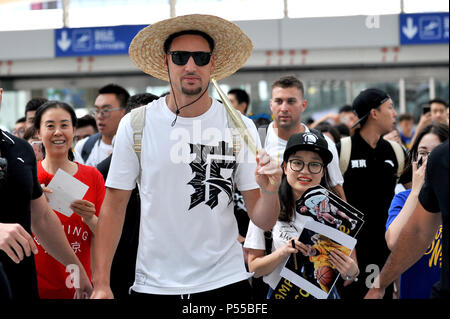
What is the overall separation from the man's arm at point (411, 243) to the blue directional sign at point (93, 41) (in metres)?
10.2

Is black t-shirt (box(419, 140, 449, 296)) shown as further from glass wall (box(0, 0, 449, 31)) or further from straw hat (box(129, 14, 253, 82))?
glass wall (box(0, 0, 449, 31))

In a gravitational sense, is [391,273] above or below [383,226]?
above

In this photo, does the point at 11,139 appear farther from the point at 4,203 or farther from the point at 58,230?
the point at 58,230

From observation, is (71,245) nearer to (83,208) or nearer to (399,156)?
(83,208)

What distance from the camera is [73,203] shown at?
13.0ft

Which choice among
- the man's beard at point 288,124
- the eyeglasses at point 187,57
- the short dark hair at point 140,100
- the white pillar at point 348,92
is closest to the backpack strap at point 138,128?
the eyeglasses at point 187,57

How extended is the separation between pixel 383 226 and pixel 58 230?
2.90 meters

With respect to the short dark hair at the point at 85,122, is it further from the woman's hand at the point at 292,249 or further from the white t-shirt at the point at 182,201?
the white t-shirt at the point at 182,201

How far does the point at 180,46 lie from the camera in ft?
10.8

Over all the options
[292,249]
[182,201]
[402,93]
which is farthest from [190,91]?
[402,93]

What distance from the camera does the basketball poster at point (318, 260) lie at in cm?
345

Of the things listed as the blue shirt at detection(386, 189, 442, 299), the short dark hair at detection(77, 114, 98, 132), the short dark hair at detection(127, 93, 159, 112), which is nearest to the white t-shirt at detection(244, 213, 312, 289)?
the blue shirt at detection(386, 189, 442, 299)

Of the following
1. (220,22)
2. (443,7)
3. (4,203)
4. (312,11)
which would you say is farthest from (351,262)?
(443,7)

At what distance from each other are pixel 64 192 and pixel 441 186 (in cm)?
244
